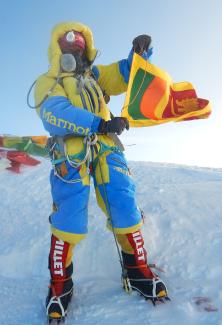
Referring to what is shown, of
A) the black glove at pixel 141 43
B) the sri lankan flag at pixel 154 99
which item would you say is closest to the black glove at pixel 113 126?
the sri lankan flag at pixel 154 99

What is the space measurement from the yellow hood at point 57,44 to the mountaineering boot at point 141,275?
1.60 m

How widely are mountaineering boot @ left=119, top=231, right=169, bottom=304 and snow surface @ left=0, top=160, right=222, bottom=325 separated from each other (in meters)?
0.07

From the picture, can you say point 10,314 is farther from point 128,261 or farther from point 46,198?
point 46,198

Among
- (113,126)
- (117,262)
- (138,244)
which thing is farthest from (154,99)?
(117,262)

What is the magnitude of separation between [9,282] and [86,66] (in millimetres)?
2116

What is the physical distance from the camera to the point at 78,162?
322 centimetres

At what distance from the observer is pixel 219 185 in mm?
5055

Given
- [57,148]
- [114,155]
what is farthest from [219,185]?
[57,148]

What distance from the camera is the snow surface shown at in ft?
9.10

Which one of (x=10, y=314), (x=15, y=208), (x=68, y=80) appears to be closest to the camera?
(x=10, y=314)

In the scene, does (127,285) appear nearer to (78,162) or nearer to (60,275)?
(60,275)

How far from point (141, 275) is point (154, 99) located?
1.58 metres

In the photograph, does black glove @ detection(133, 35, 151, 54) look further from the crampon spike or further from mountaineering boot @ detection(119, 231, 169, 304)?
the crampon spike

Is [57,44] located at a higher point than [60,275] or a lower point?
higher
